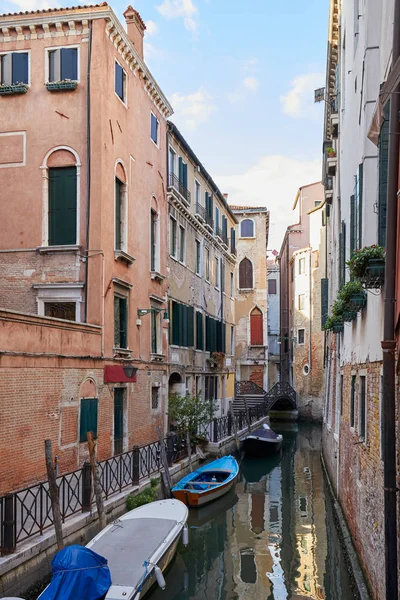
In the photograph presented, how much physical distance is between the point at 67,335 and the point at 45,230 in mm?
2814

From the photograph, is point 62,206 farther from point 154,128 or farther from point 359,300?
point 359,300

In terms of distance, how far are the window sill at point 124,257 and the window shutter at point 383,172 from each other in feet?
27.3

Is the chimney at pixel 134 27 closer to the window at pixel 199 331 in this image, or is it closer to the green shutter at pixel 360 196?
the window at pixel 199 331

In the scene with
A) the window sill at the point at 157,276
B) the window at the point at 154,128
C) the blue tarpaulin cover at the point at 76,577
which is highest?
the window at the point at 154,128

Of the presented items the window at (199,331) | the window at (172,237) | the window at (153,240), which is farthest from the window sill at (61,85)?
the window at (199,331)

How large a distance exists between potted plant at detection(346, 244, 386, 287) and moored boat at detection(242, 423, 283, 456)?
55.8 ft

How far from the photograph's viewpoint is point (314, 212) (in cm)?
3747

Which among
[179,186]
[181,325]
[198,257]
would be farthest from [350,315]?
[198,257]

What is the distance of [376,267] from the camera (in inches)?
246

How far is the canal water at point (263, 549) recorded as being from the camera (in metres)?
9.45

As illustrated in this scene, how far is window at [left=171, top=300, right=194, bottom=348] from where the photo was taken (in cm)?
1925

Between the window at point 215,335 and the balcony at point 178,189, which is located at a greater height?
the balcony at point 178,189

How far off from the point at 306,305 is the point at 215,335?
14683 mm

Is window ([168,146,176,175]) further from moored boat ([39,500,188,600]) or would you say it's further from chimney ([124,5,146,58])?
moored boat ([39,500,188,600])
